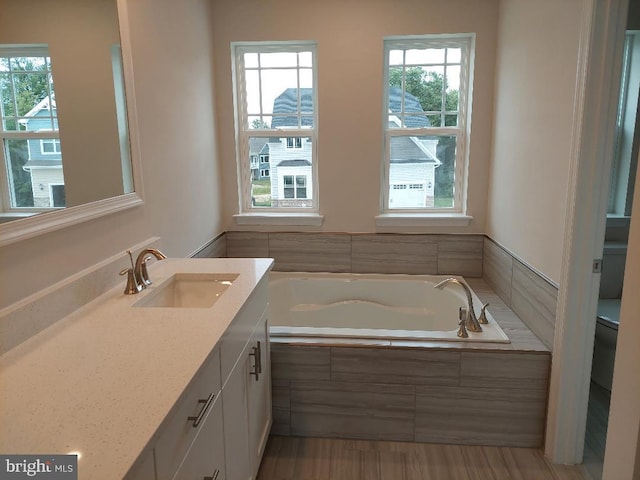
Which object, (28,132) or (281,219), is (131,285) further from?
(281,219)

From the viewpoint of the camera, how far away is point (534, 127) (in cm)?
237

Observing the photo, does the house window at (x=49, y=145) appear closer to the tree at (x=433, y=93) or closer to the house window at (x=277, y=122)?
the house window at (x=277, y=122)

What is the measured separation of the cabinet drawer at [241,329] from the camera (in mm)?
1380

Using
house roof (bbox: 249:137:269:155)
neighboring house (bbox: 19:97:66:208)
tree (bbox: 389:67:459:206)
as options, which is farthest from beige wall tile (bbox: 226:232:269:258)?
→ neighboring house (bbox: 19:97:66:208)

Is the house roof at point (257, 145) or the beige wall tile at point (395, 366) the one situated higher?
the house roof at point (257, 145)

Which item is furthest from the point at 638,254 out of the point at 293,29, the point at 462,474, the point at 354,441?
the point at 293,29

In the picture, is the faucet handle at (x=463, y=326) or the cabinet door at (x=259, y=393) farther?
the faucet handle at (x=463, y=326)

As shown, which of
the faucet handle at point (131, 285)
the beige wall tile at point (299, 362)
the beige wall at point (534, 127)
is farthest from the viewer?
the beige wall tile at point (299, 362)

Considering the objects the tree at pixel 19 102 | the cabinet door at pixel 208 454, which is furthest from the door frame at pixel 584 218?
the tree at pixel 19 102

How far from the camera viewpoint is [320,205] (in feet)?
11.0

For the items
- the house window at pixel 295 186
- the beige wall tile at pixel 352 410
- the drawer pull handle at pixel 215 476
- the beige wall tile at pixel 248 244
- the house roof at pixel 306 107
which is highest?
the house roof at pixel 306 107

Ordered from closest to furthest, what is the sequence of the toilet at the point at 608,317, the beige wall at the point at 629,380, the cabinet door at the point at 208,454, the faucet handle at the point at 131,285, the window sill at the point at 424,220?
the cabinet door at the point at 208,454
the beige wall at the point at 629,380
the faucet handle at the point at 131,285
the toilet at the point at 608,317
the window sill at the point at 424,220

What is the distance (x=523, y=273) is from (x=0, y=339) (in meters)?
2.38

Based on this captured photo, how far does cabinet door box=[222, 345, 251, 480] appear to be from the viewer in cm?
141
